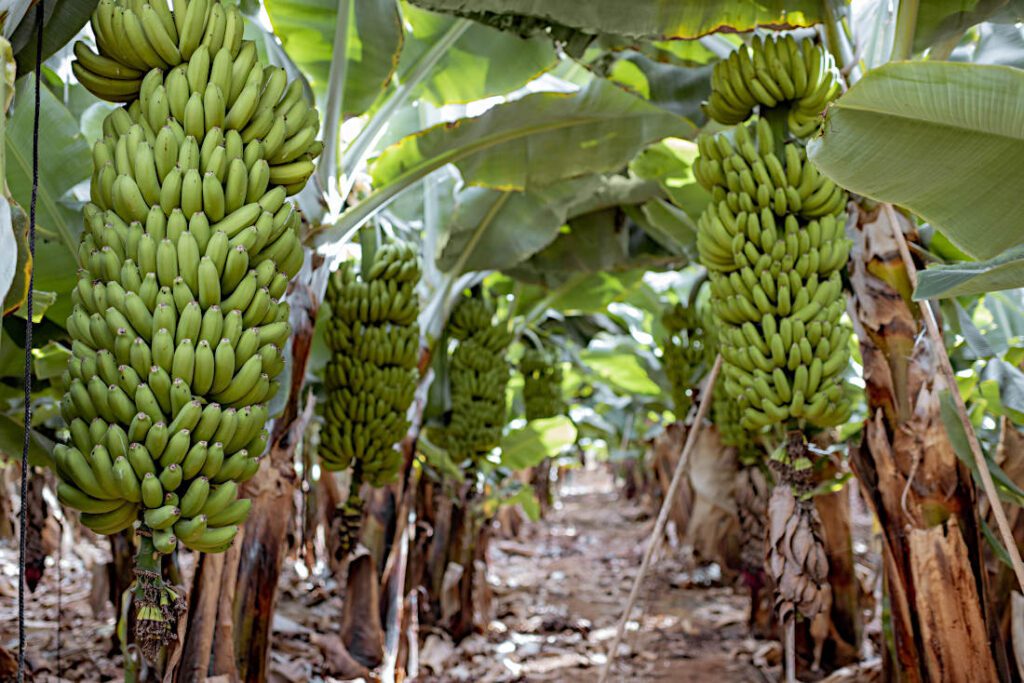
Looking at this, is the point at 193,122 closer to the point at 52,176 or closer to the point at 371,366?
the point at 52,176

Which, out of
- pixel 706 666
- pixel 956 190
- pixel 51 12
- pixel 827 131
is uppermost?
pixel 51 12

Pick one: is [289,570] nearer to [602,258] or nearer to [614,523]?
[602,258]

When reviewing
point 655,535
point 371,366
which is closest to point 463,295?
point 371,366

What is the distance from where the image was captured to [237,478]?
57.4 inches

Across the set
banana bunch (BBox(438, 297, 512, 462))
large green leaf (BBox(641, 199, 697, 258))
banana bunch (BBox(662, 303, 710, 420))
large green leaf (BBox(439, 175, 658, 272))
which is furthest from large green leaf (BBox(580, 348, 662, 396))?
large green leaf (BBox(439, 175, 658, 272))

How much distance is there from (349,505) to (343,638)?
0.59m

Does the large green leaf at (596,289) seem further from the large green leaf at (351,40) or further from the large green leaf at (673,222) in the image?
the large green leaf at (351,40)

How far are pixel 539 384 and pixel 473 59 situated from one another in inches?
135

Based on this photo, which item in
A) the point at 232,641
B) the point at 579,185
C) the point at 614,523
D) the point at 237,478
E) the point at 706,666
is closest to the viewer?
the point at 237,478

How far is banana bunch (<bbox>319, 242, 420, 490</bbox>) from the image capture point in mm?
2854

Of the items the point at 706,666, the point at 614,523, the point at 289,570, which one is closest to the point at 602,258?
the point at 706,666

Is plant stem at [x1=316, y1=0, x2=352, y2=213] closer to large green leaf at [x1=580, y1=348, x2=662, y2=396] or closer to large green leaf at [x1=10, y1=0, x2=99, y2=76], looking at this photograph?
large green leaf at [x1=10, y1=0, x2=99, y2=76]

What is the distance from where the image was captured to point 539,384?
6.07m

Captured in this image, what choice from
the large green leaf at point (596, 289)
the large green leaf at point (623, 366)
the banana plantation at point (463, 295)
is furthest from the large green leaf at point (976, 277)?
the large green leaf at point (623, 366)
